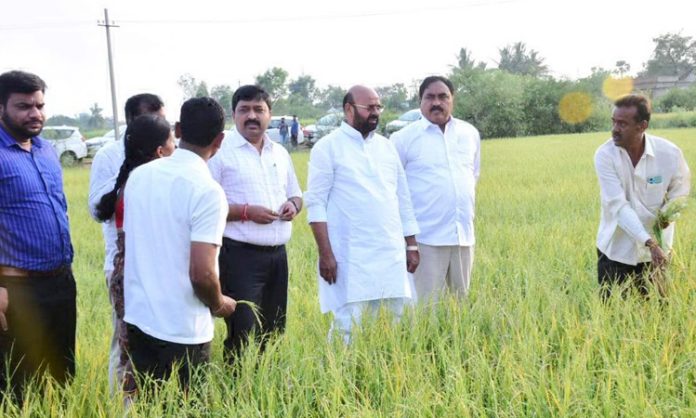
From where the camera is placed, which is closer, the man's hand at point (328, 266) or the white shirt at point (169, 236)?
the white shirt at point (169, 236)

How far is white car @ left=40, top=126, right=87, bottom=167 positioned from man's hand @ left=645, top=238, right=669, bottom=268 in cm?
2046

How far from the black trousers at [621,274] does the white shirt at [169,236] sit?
2324 millimetres

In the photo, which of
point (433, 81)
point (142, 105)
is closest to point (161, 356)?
point (142, 105)

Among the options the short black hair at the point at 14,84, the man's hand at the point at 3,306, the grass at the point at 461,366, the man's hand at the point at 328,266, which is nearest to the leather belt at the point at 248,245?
the man's hand at the point at 328,266

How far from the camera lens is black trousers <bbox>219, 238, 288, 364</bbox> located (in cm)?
315

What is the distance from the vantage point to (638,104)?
3.46 meters

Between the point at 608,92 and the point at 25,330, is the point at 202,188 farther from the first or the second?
the point at 608,92

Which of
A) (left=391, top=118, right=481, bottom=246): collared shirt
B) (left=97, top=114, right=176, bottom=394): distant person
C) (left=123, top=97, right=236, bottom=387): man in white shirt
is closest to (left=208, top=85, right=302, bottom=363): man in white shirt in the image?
(left=97, top=114, right=176, bottom=394): distant person

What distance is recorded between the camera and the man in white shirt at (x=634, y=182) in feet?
11.6

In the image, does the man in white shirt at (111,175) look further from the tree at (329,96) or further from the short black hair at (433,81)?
the tree at (329,96)

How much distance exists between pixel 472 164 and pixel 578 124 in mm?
32751

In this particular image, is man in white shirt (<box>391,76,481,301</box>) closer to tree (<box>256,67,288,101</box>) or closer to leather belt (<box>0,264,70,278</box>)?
leather belt (<box>0,264,70,278</box>)

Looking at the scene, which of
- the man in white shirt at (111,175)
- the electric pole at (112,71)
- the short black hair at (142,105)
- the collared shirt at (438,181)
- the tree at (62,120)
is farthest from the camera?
the tree at (62,120)

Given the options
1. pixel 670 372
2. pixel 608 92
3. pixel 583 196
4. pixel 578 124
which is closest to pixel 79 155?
pixel 583 196
